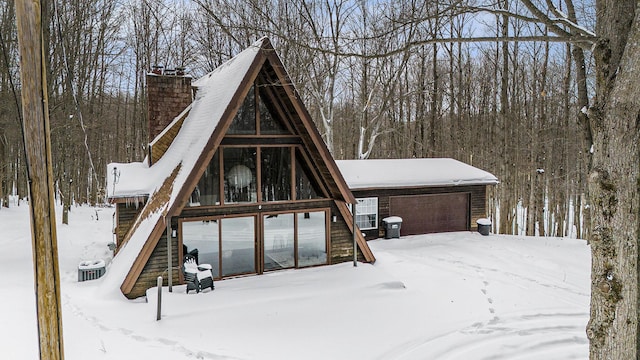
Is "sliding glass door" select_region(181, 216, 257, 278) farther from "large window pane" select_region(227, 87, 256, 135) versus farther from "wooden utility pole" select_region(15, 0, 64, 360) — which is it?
"wooden utility pole" select_region(15, 0, 64, 360)

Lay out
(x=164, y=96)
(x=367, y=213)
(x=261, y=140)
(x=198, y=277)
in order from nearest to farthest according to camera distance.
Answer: (x=198, y=277) → (x=261, y=140) → (x=164, y=96) → (x=367, y=213)

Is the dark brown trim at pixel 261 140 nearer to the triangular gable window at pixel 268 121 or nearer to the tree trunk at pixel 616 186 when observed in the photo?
the triangular gable window at pixel 268 121

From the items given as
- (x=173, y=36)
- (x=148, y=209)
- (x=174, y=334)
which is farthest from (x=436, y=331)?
(x=173, y=36)

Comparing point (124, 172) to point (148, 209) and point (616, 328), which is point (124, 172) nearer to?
point (148, 209)

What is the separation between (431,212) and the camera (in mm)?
16000

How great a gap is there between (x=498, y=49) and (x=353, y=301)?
Answer: 17378 millimetres

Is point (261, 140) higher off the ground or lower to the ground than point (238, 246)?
higher

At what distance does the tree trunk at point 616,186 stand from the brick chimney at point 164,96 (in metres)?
10.5

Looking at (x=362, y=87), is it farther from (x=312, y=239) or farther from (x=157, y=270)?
(x=157, y=270)

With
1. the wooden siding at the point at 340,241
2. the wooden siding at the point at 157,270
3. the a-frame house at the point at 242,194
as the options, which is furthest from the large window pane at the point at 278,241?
the wooden siding at the point at 157,270

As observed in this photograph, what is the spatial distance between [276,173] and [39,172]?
7032 mm

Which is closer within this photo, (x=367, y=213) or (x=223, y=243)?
(x=223, y=243)

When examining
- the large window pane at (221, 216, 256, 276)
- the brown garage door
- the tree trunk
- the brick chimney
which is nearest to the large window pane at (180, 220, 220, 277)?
the large window pane at (221, 216, 256, 276)

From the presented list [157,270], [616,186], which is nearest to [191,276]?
[157,270]
